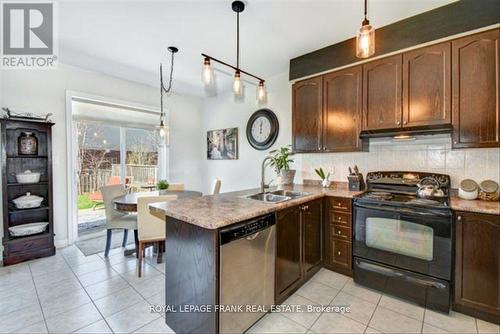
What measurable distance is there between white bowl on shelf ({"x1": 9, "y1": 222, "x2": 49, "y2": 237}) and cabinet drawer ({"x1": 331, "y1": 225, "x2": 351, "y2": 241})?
12.1ft

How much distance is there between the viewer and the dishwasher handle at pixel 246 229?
1425 millimetres

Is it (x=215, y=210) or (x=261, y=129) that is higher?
(x=261, y=129)

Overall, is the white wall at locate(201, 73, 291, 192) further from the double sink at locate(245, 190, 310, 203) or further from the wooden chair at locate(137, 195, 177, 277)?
the wooden chair at locate(137, 195, 177, 277)

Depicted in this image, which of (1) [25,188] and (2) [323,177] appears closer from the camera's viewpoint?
(1) [25,188]

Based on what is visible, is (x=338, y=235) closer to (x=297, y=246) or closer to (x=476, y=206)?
(x=297, y=246)

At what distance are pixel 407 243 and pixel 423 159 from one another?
1002mm

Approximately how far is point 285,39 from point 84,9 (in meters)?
2.05

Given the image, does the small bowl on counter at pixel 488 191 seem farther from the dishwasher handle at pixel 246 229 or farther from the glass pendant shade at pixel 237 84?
the glass pendant shade at pixel 237 84

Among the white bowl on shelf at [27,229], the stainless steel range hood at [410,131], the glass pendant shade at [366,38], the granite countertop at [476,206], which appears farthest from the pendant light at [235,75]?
the white bowl on shelf at [27,229]

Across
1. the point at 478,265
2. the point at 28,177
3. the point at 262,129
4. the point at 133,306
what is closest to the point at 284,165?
the point at 262,129

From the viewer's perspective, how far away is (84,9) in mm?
2162

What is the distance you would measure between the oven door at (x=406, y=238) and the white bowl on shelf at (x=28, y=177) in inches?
156

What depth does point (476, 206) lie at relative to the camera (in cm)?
184

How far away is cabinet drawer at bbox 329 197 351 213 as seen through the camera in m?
2.44
